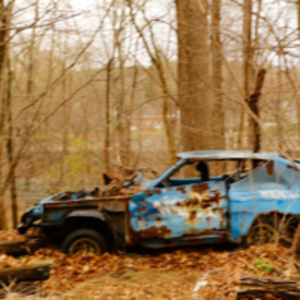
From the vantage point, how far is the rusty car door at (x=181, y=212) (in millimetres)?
5895

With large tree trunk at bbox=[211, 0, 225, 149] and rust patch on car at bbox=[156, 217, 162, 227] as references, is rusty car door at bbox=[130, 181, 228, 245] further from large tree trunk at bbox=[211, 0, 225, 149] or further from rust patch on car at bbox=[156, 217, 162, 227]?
large tree trunk at bbox=[211, 0, 225, 149]

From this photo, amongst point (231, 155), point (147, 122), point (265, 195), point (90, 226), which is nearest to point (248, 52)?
point (231, 155)

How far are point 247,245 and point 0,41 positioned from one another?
6667 mm

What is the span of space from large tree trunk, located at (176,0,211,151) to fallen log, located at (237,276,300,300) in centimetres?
542

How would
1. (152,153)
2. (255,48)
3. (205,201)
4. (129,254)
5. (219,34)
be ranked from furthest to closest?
(152,153) → (219,34) → (255,48) → (129,254) → (205,201)

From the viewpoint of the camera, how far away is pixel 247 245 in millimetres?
5988

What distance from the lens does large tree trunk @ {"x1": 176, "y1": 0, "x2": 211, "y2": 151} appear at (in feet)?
29.6

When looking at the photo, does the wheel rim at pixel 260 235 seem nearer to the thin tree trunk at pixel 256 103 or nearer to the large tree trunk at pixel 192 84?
the thin tree trunk at pixel 256 103

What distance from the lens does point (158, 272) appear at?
552 centimetres

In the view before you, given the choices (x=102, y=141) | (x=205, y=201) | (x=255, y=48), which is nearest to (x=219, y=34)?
(x=255, y=48)

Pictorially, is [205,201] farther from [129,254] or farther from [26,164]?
[26,164]

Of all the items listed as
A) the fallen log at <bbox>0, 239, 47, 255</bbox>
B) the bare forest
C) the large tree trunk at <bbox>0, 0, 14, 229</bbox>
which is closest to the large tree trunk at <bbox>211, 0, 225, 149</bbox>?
the bare forest

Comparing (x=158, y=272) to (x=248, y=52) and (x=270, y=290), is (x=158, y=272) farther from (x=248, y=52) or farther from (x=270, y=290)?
(x=248, y=52)

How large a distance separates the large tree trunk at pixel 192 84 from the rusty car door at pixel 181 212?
3348 millimetres
